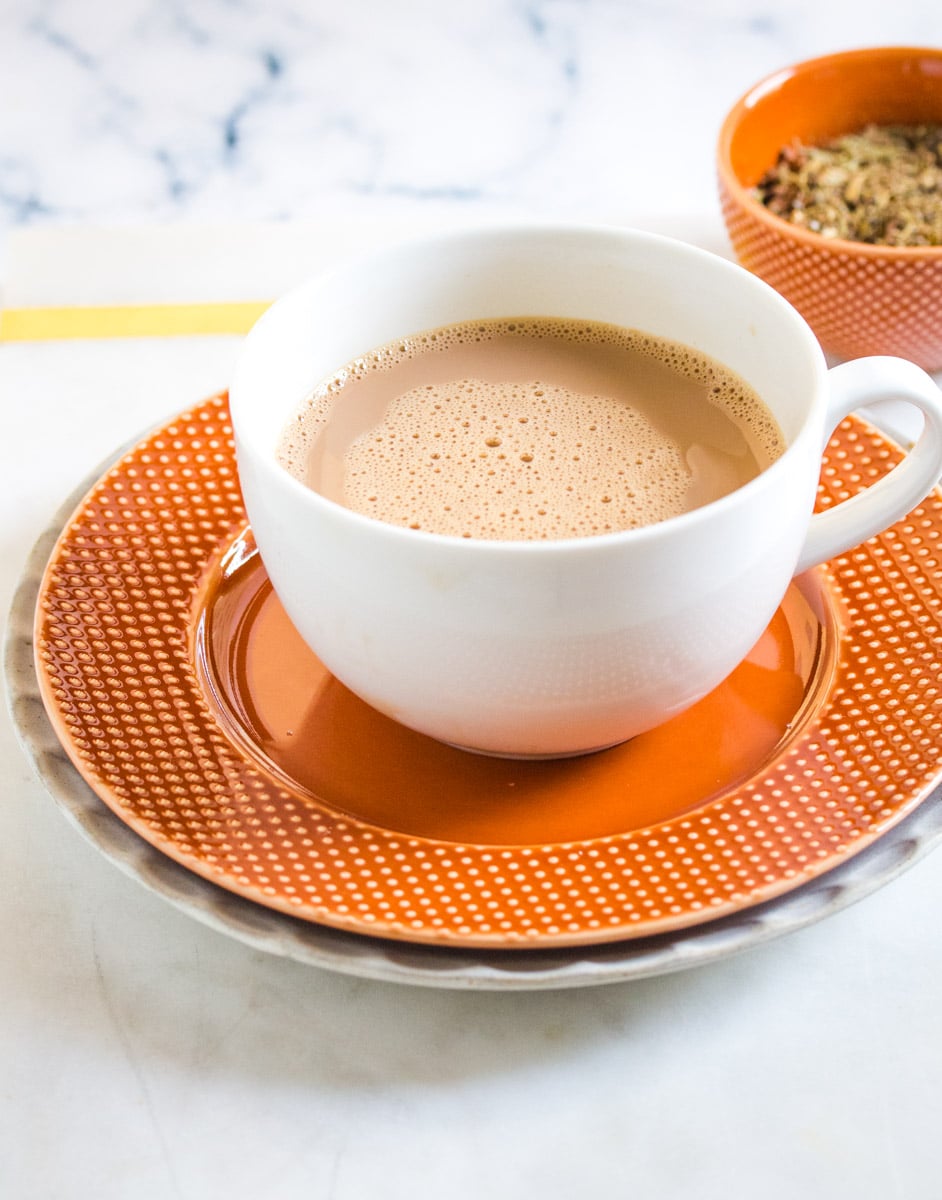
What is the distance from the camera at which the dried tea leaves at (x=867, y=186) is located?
55.5 inches

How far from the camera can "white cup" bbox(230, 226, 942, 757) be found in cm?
73

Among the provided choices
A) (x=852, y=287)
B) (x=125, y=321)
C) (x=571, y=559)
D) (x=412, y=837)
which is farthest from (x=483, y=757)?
(x=125, y=321)

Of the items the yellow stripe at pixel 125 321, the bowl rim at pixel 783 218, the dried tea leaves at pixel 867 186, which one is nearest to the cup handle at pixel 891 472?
the bowl rim at pixel 783 218

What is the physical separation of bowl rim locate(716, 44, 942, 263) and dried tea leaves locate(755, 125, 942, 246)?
2 cm

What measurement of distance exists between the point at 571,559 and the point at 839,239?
79cm

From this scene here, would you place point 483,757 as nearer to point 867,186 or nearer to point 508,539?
point 508,539

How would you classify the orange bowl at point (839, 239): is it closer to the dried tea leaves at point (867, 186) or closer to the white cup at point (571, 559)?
the dried tea leaves at point (867, 186)

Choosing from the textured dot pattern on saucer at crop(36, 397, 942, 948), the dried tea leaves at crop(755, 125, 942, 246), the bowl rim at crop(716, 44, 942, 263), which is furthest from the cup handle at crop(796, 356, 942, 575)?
the dried tea leaves at crop(755, 125, 942, 246)

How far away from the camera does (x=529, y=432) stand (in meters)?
0.97

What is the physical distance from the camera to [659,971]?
0.72m

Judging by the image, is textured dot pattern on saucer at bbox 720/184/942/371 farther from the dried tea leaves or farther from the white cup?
the white cup

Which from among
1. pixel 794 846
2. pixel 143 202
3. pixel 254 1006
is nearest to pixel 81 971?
pixel 254 1006

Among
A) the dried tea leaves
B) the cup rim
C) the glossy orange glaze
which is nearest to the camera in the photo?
the cup rim

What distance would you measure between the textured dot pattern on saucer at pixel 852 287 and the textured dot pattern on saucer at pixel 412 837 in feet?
1.09
